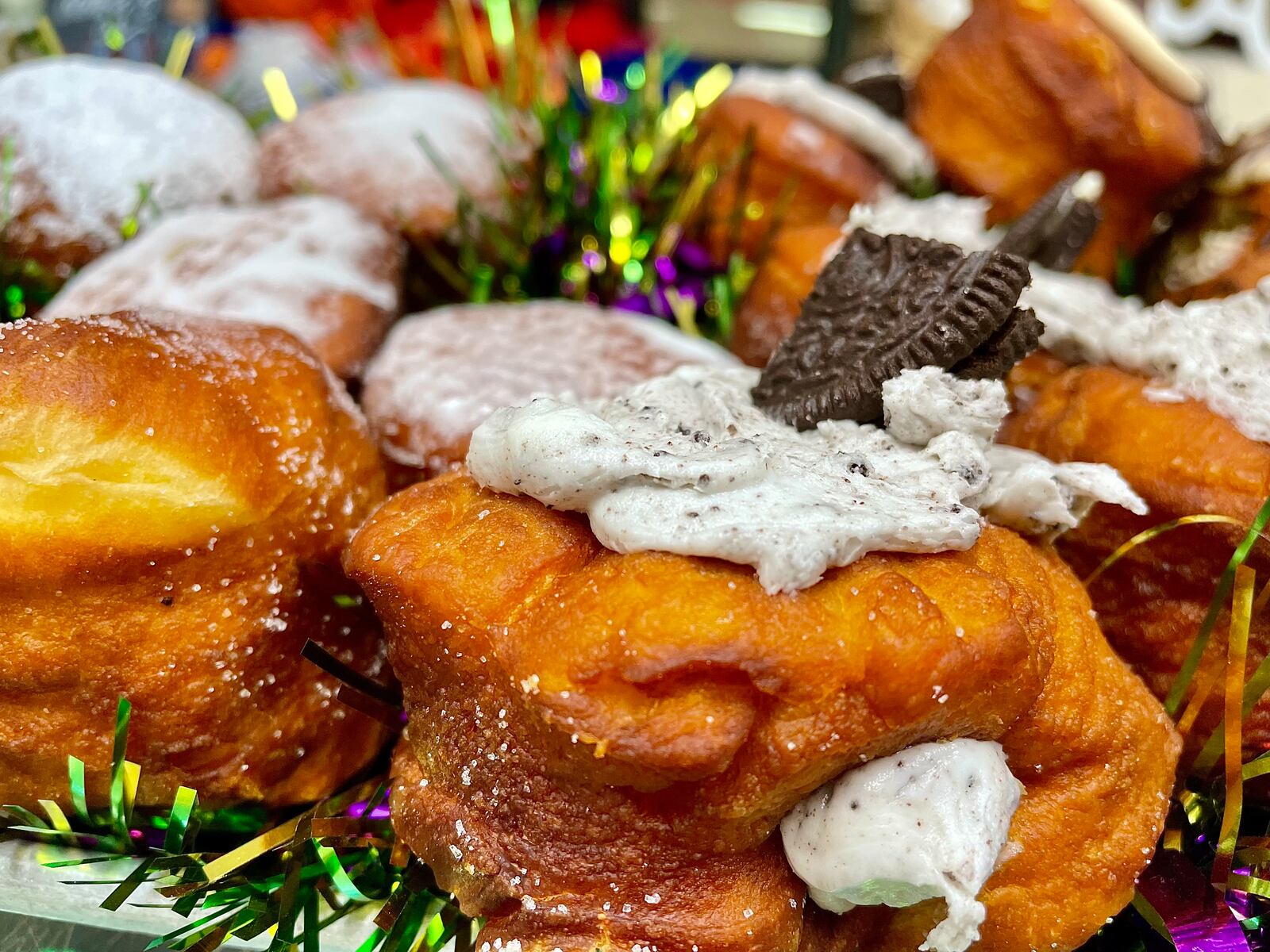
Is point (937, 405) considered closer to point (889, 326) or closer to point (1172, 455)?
point (889, 326)

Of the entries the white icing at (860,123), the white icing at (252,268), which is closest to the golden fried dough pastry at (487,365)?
the white icing at (252,268)

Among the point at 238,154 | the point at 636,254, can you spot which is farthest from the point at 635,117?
the point at 238,154

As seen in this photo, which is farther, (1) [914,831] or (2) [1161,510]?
(2) [1161,510]

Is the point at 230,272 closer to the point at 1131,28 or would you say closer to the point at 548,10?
the point at 1131,28

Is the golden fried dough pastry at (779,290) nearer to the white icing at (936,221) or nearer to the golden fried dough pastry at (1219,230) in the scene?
the white icing at (936,221)

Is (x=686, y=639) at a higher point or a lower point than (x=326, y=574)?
higher

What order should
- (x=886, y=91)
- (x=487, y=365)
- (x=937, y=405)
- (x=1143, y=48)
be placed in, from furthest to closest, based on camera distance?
(x=886, y=91), (x=1143, y=48), (x=487, y=365), (x=937, y=405)

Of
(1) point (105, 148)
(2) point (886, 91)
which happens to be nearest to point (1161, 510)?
(2) point (886, 91)
